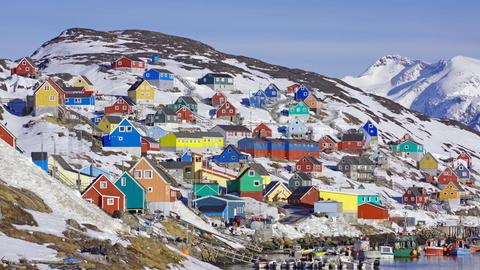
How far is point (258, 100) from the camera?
164 m

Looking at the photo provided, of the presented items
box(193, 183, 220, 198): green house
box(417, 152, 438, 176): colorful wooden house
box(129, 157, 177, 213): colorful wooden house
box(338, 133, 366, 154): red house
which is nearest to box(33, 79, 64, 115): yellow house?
box(193, 183, 220, 198): green house

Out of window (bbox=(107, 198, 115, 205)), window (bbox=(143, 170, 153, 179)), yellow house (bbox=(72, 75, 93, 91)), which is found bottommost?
window (bbox=(107, 198, 115, 205))

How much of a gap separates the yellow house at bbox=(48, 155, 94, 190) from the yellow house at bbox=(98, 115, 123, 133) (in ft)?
101

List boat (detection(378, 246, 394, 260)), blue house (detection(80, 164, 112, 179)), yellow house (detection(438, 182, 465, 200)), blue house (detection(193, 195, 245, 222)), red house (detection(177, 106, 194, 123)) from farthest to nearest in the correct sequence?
red house (detection(177, 106, 194, 123)) < yellow house (detection(438, 182, 465, 200)) < blue house (detection(193, 195, 245, 222)) < blue house (detection(80, 164, 112, 179)) < boat (detection(378, 246, 394, 260))

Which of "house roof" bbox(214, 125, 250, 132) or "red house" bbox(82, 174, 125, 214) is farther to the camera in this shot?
"house roof" bbox(214, 125, 250, 132)

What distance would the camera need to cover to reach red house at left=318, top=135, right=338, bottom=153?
147375 millimetres

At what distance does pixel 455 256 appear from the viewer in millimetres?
97250

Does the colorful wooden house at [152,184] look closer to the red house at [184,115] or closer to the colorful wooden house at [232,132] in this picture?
the colorful wooden house at [232,132]

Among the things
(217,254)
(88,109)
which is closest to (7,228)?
(217,254)

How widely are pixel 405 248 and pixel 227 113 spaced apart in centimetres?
6042

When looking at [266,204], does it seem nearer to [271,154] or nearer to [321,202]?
[321,202]

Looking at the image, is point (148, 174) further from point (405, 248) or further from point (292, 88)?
point (292, 88)

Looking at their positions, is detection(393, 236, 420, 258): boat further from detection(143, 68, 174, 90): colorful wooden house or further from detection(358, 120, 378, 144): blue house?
detection(143, 68, 174, 90): colorful wooden house

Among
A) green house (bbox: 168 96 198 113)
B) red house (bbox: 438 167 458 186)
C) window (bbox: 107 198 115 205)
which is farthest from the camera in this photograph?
red house (bbox: 438 167 458 186)
